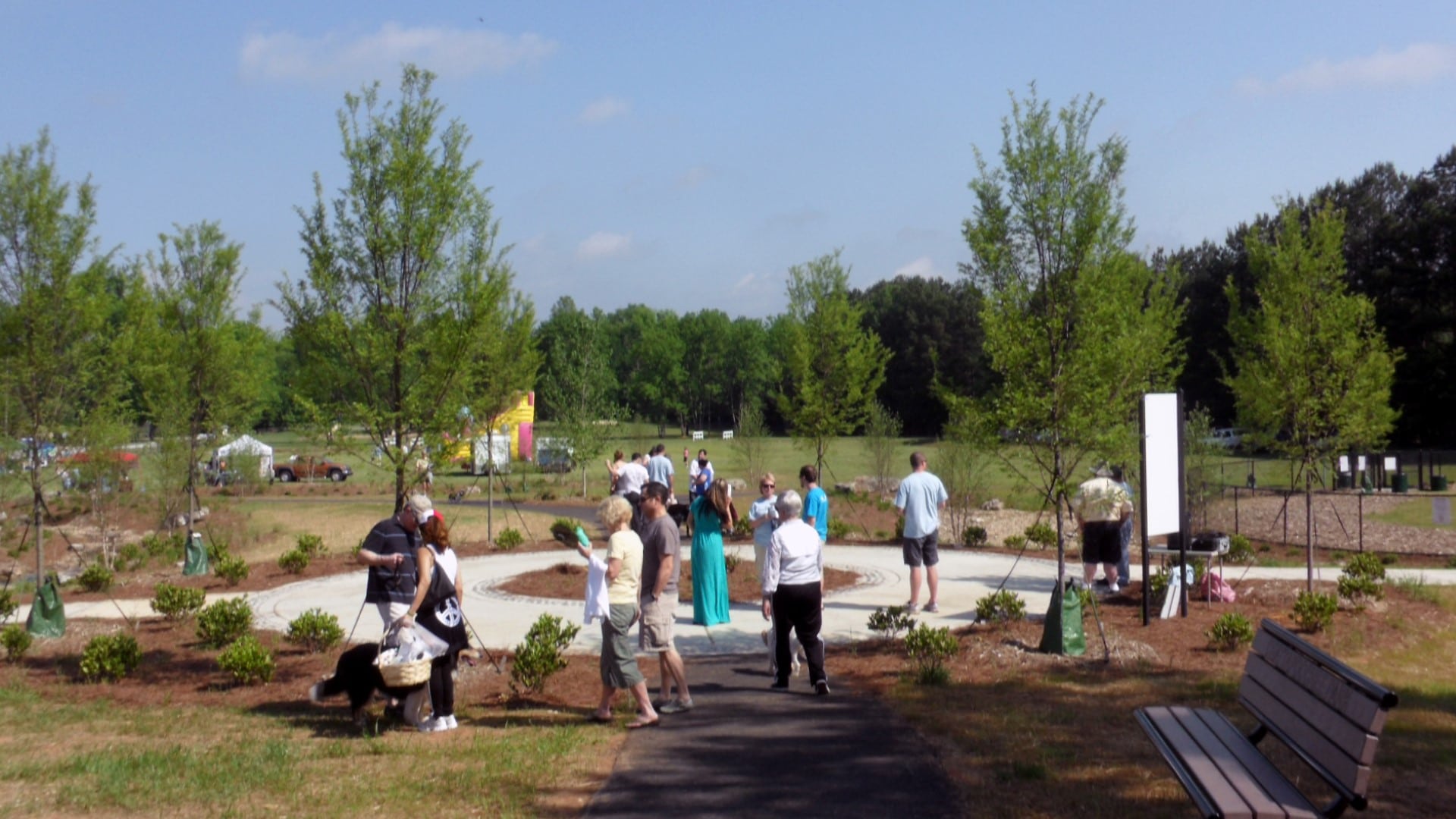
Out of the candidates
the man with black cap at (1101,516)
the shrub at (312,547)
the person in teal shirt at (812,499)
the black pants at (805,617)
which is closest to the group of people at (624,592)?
the black pants at (805,617)

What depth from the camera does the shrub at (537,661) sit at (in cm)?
902

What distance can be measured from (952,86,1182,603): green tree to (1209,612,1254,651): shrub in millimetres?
1489

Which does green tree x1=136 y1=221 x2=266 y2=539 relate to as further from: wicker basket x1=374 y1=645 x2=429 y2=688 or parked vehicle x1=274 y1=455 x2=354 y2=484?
parked vehicle x1=274 y1=455 x2=354 y2=484

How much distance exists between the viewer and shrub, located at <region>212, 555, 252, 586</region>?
16625 mm

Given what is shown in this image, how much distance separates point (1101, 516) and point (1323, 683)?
7900mm

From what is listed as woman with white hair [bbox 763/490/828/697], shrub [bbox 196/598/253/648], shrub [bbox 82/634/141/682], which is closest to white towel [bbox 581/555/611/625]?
woman with white hair [bbox 763/490/828/697]

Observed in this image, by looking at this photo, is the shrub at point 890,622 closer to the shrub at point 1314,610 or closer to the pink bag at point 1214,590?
the shrub at point 1314,610

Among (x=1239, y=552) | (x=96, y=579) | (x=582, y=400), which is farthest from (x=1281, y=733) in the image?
(x=582, y=400)

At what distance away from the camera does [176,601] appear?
1321cm

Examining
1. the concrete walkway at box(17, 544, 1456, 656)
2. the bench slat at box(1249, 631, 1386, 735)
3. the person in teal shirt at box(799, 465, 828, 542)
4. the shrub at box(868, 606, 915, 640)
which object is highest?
the person in teal shirt at box(799, 465, 828, 542)

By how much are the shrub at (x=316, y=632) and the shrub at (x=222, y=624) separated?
0.72m

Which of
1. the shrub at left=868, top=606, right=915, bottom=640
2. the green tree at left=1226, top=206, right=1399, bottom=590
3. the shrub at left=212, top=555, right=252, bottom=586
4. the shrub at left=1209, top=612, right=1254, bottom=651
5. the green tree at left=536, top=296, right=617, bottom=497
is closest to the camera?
the shrub at left=1209, top=612, right=1254, bottom=651

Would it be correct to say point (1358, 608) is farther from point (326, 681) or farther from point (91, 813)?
point (91, 813)

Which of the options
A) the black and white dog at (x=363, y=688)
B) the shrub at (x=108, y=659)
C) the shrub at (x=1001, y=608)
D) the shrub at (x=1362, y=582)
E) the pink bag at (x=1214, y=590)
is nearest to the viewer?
the black and white dog at (x=363, y=688)
